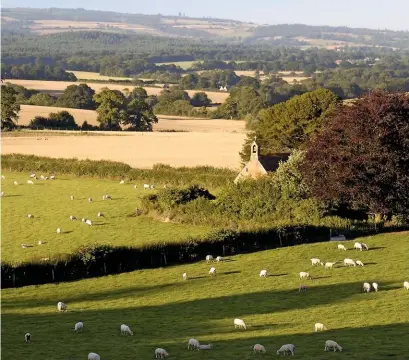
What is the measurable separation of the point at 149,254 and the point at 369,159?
650 inches

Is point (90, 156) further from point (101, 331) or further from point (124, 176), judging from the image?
point (101, 331)

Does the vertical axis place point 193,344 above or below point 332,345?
below

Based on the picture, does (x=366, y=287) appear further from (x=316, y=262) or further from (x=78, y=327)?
(x=78, y=327)

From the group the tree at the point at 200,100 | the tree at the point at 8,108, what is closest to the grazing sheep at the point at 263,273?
the tree at the point at 8,108

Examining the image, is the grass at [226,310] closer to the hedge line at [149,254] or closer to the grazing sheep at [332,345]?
the grazing sheep at [332,345]

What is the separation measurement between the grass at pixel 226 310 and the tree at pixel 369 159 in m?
6.34

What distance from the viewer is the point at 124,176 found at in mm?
80125

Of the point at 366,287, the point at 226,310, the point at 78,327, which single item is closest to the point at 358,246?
the point at 366,287

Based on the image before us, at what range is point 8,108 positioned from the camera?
118m

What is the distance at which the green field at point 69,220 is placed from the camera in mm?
53875

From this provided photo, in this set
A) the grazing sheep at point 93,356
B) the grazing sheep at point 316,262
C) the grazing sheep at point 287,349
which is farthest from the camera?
the grazing sheep at point 316,262

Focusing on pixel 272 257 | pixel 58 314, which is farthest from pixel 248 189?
pixel 58 314

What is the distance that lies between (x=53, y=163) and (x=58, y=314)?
4866cm

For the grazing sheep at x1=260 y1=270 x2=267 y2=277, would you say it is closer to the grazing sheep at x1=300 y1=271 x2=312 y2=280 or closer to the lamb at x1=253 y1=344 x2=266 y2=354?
the grazing sheep at x1=300 y1=271 x2=312 y2=280
